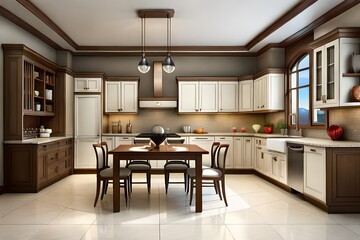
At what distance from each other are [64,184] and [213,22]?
4.41 m

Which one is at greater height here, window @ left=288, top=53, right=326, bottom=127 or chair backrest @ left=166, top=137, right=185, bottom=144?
window @ left=288, top=53, right=326, bottom=127

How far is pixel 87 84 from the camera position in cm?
698

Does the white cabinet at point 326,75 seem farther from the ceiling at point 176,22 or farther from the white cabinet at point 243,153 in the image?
the white cabinet at point 243,153

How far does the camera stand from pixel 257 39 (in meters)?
6.41

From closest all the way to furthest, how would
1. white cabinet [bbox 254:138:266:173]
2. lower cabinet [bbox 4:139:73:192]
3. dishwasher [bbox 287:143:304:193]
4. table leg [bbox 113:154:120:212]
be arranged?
table leg [bbox 113:154:120:212] < dishwasher [bbox 287:143:304:193] < lower cabinet [bbox 4:139:73:192] < white cabinet [bbox 254:138:266:173]

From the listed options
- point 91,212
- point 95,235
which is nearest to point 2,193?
point 91,212

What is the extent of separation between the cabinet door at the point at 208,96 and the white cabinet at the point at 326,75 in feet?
9.43

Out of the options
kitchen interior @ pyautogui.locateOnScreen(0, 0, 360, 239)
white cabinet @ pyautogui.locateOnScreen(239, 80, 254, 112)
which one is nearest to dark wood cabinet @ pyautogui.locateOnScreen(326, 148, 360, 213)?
kitchen interior @ pyautogui.locateOnScreen(0, 0, 360, 239)

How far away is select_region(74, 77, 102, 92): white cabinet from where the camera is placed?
22.8 ft

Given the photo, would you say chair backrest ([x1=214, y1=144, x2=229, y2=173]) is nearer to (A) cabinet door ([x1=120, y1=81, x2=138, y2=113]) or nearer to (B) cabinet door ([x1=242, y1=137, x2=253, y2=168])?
(B) cabinet door ([x1=242, y1=137, x2=253, y2=168])

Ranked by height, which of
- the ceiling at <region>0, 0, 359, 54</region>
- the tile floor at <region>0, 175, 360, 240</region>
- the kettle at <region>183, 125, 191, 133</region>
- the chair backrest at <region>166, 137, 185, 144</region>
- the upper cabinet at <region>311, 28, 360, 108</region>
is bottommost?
Result: the tile floor at <region>0, 175, 360, 240</region>

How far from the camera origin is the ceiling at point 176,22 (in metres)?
4.61

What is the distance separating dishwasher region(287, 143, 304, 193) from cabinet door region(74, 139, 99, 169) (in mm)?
4401

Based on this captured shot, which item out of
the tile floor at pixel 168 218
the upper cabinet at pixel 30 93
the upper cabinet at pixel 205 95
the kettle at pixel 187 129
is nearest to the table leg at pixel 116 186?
the tile floor at pixel 168 218
